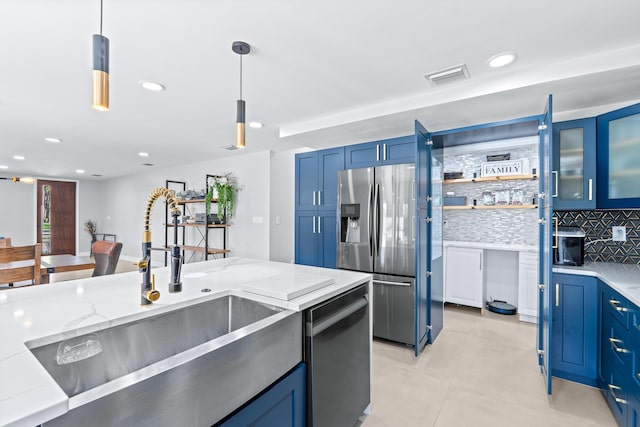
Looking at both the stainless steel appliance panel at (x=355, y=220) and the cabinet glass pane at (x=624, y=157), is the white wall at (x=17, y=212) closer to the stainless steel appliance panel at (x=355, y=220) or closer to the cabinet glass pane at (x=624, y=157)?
the stainless steel appliance panel at (x=355, y=220)

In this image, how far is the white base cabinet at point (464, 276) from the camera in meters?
3.92

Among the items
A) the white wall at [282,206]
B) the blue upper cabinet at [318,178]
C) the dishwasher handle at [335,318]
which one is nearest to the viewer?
the dishwasher handle at [335,318]

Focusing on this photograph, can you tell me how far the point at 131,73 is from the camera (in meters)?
2.40

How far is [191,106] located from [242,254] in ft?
10.2

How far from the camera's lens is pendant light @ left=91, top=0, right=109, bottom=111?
1.07 m

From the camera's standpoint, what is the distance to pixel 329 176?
373cm

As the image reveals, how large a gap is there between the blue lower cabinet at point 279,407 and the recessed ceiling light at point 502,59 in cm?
239

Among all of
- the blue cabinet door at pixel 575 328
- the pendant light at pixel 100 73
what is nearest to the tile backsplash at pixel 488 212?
the blue cabinet door at pixel 575 328

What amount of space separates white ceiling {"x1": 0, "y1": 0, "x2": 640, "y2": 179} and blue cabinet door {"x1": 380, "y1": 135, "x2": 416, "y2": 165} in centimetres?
22

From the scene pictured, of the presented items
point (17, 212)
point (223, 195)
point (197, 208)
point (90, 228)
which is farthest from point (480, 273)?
point (17, 212)

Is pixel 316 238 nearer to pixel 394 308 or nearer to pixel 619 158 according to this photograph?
pixel 394 308

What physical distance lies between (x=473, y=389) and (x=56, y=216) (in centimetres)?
1089

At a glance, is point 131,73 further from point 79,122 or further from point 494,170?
point 494,170

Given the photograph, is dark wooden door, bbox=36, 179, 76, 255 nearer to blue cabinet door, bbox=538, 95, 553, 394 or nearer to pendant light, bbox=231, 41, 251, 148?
pendant light, bbox=231, 41, 251, 148
